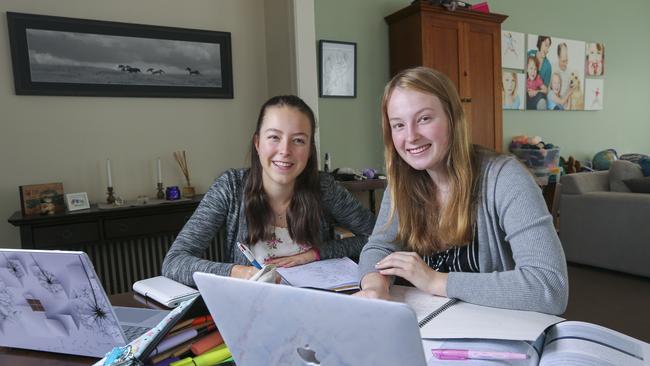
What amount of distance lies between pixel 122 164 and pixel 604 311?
A: 2867mm

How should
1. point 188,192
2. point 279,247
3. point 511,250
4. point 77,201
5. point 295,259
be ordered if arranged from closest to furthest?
point 511,250 < point 295,259 < point 279,247 < point 77,201 < point 188,192

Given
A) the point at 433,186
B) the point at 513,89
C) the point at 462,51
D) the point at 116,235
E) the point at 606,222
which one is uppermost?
the point at 462,51

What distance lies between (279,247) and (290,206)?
0.14m

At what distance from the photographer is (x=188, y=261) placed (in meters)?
1.16

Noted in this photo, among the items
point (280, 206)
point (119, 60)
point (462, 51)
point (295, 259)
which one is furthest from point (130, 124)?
point (462, 51)

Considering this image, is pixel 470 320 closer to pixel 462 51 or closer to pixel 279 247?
pixel 279 247

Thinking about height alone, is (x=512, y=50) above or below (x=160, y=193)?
above

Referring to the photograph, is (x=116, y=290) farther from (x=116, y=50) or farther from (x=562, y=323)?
(x=562, y=323)

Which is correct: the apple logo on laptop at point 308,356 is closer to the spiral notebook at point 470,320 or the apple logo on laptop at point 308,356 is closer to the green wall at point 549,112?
the spiral notebook at point 470,320

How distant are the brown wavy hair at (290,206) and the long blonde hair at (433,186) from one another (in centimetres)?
34

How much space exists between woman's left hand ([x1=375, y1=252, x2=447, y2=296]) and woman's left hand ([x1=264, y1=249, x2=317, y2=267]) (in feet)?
1.11

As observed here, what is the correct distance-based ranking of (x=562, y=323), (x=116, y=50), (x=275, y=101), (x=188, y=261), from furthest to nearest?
(x=116, y=50) → (x=275, y=101) → (x=188, y=261) → (x=562, y=323)

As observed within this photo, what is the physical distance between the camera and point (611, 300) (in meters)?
2.54

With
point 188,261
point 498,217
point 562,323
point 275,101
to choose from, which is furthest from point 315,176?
point 562,323
